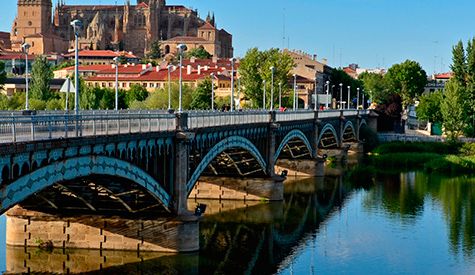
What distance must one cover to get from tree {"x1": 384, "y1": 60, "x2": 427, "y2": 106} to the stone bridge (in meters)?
109

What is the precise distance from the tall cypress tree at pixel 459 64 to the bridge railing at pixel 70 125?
265 feet

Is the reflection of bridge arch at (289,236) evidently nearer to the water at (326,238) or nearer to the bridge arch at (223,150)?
the water at (326,238)

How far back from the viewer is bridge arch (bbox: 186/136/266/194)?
129 ft

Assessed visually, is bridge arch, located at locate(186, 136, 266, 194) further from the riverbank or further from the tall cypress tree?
the tall cypress tree

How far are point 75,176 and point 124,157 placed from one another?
4206 mm

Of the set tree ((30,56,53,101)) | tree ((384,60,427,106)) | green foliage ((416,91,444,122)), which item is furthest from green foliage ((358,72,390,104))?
tree ((30,56,53,101))

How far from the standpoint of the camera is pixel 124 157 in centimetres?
3061

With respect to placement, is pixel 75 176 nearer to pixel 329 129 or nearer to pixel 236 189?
pixel 236 189

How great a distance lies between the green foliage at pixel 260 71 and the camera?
11412 centimetres

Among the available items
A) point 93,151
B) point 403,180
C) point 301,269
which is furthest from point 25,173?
point 403,180

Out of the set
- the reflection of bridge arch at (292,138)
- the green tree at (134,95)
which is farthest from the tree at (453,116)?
the green tree at (134,95)

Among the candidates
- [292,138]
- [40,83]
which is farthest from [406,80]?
[292,138]

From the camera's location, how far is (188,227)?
36.7 meters

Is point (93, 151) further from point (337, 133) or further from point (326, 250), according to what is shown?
point (337, 133)
